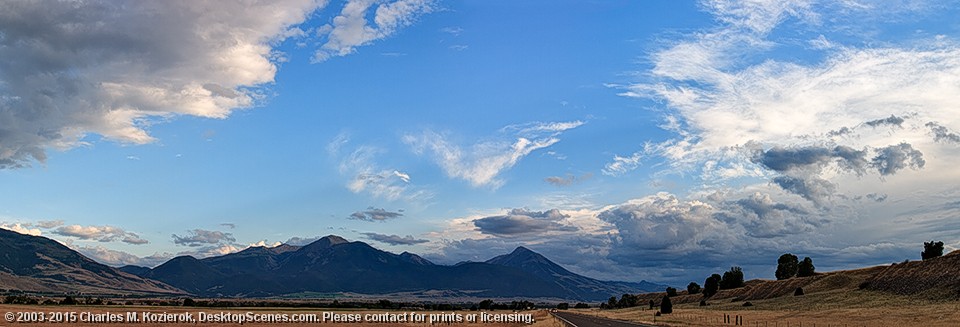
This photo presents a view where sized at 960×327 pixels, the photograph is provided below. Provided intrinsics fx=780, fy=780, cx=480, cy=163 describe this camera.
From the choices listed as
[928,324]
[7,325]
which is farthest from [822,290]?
[7,325]

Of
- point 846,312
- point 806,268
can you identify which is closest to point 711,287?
point 806,268

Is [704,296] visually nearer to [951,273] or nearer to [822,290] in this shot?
[822,290]

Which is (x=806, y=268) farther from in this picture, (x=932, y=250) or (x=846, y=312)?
(x=846, y=312)

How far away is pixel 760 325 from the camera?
93750mm

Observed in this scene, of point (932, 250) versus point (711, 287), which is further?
point (711, 287)

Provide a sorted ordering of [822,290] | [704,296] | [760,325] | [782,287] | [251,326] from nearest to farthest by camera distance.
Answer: [251,326] < [760,325] < [822,290] < [782,287] < [704,296]

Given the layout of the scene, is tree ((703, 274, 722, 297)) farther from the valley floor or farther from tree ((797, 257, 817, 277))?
the valley floor

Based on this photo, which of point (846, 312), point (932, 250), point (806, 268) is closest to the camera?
point (846, 312)

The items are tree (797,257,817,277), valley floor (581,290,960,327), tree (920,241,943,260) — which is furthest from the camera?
tree (797,257,817,277)

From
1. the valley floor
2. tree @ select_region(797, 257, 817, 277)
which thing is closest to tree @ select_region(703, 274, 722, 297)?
tree @ select_region(797, 257, 817, 277)

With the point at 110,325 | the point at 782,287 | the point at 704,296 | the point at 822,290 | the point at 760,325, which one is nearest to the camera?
the point at 110,325

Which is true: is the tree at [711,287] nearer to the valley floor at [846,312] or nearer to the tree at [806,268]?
the tree at [806,268]

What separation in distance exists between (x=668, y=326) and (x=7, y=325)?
69.3m

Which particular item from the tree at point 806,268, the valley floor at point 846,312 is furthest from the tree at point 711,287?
the valley floor at point 846,312
